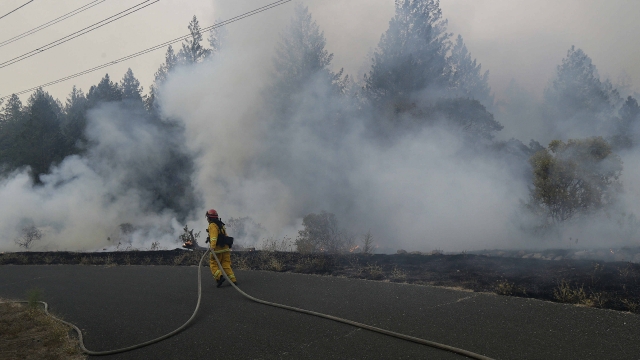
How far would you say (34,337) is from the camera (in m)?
6.48

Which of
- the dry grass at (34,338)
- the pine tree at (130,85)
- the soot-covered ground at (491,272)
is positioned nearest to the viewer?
the dry grass at (34,338)

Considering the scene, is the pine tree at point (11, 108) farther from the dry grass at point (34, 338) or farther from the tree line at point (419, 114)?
the dry grass at point (34, 338)

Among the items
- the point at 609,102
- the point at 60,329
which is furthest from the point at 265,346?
the point at 609,102

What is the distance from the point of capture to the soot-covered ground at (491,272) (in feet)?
20.3

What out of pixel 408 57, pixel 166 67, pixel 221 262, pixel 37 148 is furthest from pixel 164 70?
pixel 221 262

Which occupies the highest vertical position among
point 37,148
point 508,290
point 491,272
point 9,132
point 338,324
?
point 9,132

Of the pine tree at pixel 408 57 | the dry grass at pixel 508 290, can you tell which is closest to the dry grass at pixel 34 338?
the dry grass at pixel 508 290

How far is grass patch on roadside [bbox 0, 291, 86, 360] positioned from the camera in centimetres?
572

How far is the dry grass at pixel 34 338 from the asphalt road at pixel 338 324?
0.29 meters

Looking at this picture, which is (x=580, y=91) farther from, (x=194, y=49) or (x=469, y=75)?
(x=194, y=49)

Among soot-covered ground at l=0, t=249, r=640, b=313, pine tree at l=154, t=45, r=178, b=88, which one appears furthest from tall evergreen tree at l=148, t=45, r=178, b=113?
soot-covered ground at l=0, t=249, r=640, b=313

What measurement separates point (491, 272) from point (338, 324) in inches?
144

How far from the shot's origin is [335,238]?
606 inches

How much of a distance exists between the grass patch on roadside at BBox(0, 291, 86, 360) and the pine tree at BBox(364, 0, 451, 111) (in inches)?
749
